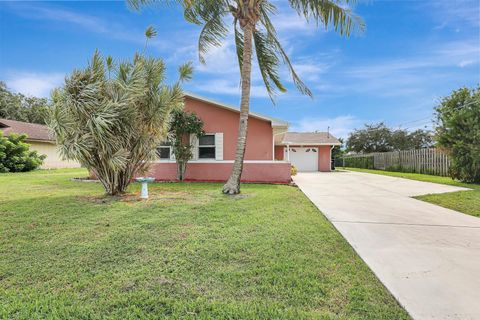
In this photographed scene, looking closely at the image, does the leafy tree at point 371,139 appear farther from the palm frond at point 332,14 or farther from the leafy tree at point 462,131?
the palm frond at point 332,14

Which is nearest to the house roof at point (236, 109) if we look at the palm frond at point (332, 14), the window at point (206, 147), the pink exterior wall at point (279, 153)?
the window at point (206, 147)

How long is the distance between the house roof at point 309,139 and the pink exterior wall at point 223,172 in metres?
10.8

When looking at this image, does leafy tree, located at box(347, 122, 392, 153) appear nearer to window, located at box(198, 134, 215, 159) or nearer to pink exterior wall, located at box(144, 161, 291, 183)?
pink exterior wall, located at box(144, 161, 291, 183)

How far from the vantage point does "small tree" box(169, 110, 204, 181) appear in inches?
479

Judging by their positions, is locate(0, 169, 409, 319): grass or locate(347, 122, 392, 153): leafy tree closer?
locate(0, 169, 409, 319): grass

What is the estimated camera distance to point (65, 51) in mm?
12656

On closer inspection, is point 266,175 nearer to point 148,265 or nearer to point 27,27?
point 148,265

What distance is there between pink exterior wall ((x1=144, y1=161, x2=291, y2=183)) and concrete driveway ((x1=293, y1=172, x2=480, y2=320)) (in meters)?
5.23

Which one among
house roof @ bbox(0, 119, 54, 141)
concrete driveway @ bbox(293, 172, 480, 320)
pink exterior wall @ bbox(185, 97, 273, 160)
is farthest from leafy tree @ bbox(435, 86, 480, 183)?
house roof @ bbox(0, 119, 54, 141)

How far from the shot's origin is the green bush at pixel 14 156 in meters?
17.5

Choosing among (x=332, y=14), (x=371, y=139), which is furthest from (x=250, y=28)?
(x=371, y=139)

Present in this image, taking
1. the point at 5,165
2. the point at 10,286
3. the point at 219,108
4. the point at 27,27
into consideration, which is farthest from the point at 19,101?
the point at 10,286

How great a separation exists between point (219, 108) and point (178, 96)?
423cm

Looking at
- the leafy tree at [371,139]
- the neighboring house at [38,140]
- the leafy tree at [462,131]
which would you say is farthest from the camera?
the leafy tree at [371,139]
